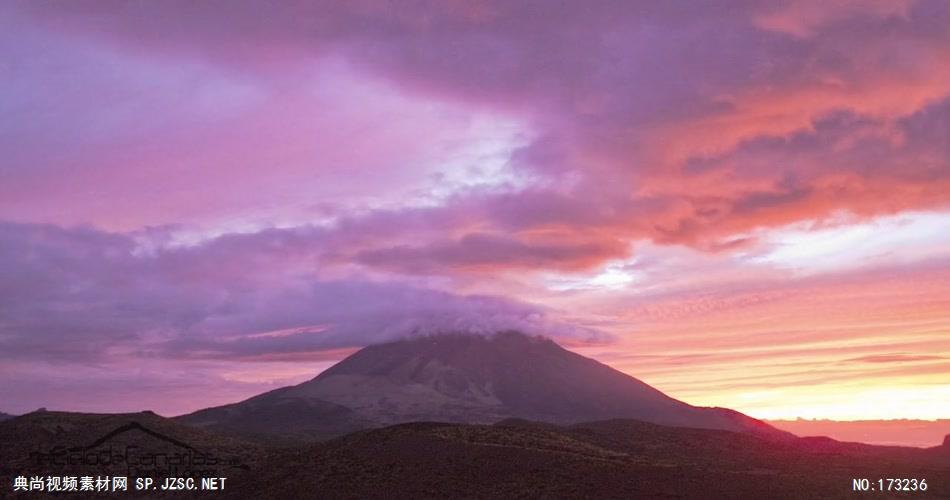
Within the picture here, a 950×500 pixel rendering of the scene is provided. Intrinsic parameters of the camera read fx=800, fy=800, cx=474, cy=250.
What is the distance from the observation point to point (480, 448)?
6825 centimetres

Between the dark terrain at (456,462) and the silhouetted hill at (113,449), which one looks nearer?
the dark terrain at (456,462)

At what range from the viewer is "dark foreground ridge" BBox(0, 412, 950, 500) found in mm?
58312

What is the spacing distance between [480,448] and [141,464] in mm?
32782

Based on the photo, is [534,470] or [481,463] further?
[481,463]

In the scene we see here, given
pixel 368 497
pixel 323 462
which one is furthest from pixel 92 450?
pixel 368 497

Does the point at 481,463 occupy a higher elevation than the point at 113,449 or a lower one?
lower

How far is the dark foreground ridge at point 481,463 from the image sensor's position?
58.3 m

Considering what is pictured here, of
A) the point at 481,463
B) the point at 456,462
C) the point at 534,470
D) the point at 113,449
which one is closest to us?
the point at 534,470

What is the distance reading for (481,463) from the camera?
211 ft

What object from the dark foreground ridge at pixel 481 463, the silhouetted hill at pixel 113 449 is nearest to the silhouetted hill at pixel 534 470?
the dark foreground ridge at pixel 481 463


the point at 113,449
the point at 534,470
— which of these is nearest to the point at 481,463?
the point at 534,470

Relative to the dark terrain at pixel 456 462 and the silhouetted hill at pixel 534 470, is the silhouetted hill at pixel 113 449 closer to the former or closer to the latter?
the dark terrain at pixel 456 462

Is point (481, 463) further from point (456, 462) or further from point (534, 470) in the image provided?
point (534, 470)

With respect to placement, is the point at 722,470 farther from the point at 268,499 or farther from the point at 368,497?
the point at 268,499
